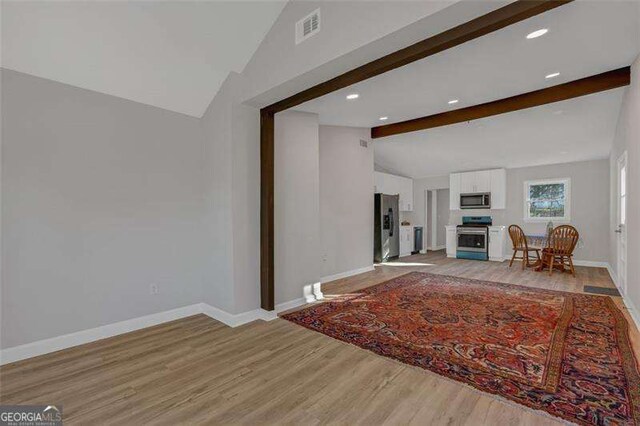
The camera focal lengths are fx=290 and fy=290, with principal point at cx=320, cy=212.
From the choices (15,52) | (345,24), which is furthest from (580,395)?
(15,52)

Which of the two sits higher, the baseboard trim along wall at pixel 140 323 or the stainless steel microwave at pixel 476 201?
the stainless steel microwave at pixel 476 201

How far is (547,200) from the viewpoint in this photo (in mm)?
7492

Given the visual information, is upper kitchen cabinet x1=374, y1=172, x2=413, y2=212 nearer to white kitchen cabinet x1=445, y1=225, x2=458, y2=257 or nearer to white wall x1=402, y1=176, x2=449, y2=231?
white wall x1=402, y1=176, x2=449, y2=231

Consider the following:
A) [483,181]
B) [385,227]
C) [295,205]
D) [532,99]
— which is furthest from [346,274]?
[483,181]

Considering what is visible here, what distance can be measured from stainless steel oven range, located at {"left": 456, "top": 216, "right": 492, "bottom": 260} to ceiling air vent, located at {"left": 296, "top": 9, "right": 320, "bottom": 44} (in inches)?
278

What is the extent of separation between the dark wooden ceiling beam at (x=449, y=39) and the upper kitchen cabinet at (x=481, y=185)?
266 inches

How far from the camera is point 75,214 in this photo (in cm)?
285

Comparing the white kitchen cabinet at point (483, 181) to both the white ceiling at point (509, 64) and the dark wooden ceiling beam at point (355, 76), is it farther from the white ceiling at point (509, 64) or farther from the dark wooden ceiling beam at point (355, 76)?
the dark wooden ceiling beam at point (355, 76)

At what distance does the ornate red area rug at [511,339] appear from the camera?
199 cm

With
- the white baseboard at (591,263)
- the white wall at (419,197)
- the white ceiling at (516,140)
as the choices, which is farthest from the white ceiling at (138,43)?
the white baseboard at (591,263)

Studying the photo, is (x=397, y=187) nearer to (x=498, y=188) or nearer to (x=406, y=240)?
(x=406, y=240)

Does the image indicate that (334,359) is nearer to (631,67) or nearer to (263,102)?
(263,102)

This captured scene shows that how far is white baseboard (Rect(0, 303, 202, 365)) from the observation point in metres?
2.53

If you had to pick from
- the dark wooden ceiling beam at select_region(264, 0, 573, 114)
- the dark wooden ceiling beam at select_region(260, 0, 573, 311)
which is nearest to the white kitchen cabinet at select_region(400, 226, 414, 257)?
the dark wooden ceiling beam at select_region(260, 0, 573, 311)
